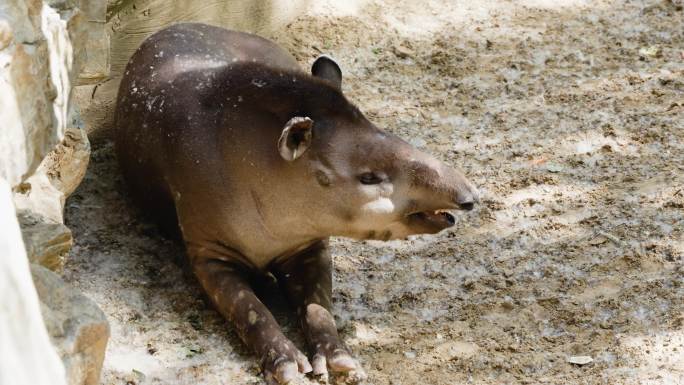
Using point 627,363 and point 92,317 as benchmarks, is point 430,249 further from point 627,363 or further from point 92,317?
point 92,317

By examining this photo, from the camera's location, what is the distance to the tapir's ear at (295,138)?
15.4ft

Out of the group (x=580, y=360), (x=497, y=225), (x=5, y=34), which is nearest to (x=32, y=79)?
(x=5, y=34)

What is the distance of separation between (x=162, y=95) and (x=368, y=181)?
1.25m

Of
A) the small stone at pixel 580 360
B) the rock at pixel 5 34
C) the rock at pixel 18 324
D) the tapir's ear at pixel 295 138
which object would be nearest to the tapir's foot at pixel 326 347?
the tapir's ear at pixel 295 138

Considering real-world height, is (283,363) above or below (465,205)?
below

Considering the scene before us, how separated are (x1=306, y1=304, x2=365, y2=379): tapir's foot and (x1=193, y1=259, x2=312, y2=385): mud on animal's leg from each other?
62 millimetres

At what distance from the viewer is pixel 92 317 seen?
360 centimetres

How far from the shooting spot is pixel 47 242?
13.2ft

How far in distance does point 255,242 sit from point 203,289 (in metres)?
0.34

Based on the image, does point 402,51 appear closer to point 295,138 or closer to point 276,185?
point 276,185

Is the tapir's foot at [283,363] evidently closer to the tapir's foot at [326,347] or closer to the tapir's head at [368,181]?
the tapir's foot at [326,347]

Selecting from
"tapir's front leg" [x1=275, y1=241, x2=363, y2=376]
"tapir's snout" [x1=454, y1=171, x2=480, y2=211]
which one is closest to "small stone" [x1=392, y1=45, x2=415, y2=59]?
"tapir's front leg" [x1=275, y1=241, x2=363, y2=376]

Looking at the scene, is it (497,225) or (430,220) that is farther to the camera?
(497,225)


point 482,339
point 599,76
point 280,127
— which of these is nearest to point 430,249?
point 482,339
